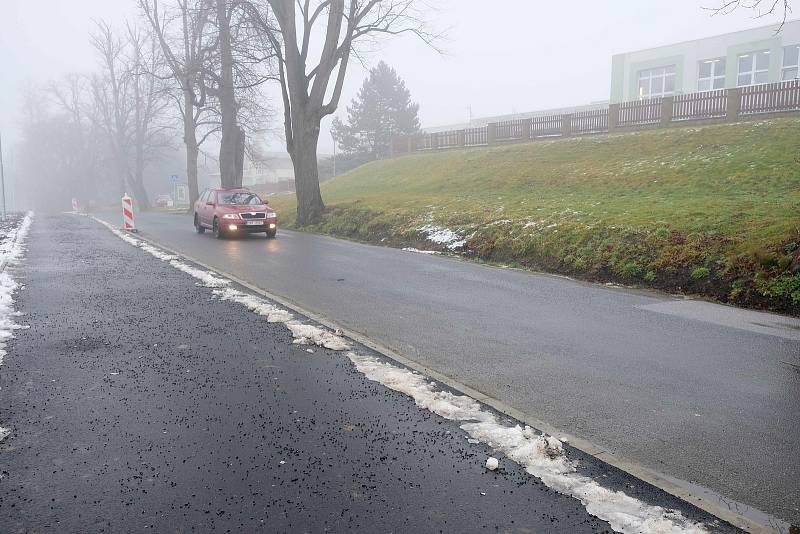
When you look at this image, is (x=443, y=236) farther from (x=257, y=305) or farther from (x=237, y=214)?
(x=257, y=305)

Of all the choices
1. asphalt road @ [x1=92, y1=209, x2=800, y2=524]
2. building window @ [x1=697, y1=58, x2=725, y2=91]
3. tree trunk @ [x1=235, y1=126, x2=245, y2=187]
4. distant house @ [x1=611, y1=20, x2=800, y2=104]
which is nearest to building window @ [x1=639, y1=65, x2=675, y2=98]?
distant house @ [x1=611, y1=20, x2=800, y2=104]

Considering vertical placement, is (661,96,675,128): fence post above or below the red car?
above

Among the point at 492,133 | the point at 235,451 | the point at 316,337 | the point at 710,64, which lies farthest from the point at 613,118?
the point at 235,451

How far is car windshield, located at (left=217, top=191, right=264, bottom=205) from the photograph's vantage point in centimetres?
1977

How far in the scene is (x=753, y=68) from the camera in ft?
135

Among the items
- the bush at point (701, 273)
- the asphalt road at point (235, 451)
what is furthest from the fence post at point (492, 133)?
the asphalt road at point (235, 451)

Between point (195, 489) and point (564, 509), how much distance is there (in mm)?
1971

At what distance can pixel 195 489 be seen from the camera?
10.6 feet

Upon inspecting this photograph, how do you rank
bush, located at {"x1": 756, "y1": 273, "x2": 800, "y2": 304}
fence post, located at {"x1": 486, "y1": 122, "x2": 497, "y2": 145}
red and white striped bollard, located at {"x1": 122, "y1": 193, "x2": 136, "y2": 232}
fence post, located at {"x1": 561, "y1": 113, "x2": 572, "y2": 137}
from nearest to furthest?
1. bush, located at {"x1": 756, "y1": 273, "x2": 800, "y2": 304}
2. red and white striped bollard, located at {"x1": 122, "y1": 193, "x2": 136, "y2": 232}
3. fence post, located at {"x1": 561, "y1": 113, "x2": 572, "y2": 137}
4. fence post, located at {"x1": 486, "y1": 122, "x2": 497, "y2": 145}

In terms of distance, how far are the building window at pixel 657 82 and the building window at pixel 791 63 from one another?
781cm

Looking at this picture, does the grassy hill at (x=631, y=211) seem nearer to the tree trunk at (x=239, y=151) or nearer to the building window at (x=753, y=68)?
the tree trunk at (x=239, y=151)

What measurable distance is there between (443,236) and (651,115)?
1572 cm

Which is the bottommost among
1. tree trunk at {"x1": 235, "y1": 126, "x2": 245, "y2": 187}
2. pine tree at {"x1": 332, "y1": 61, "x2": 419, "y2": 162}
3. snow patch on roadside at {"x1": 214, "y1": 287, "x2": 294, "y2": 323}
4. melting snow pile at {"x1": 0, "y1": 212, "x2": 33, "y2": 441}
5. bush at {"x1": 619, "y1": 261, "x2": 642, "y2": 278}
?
snow patch on roadside at {"x1": 214, "y1": 287, "x2": 294, "y2": 323}

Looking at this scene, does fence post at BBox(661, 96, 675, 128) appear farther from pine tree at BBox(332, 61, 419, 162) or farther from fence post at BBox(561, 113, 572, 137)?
pine tree at BBox(332, 61, 419, 162)
